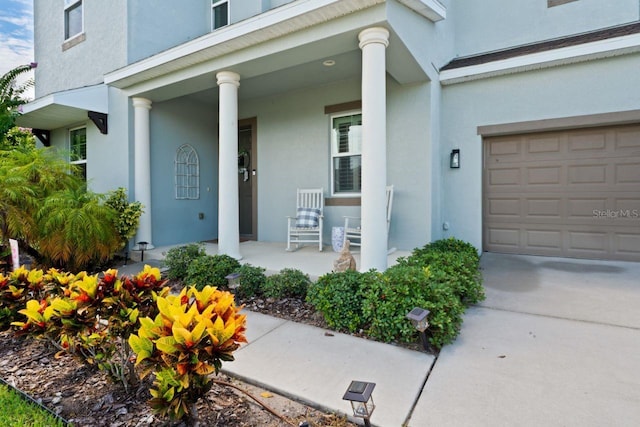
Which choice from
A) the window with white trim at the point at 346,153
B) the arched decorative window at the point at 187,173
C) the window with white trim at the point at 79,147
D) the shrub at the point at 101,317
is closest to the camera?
the shrub at the point at 101,317

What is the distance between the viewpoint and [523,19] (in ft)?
18.9

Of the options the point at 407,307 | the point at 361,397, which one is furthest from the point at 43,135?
the point at 361,397

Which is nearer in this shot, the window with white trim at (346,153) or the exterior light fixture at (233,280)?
the exterior light fixture at (233,280)

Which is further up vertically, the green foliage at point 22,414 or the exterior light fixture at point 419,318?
the exterior light fixture at point 419,318

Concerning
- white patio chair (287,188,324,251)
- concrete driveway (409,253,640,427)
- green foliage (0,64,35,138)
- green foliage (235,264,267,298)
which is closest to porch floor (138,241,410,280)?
white patio chair (287,188,324,251)

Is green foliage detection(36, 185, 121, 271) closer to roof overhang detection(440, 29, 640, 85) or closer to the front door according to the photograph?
the front door

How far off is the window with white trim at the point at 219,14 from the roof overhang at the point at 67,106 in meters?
2.56

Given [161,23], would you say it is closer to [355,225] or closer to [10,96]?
[10,96]

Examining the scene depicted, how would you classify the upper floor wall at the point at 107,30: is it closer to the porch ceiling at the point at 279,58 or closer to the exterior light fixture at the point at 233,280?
the porch ceiling at the point at 279,58

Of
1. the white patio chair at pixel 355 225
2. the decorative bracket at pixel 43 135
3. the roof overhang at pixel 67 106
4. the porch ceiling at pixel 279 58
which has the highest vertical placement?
the porch ceiling at pixel 279 58

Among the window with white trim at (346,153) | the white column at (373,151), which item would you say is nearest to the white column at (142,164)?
the window with white trim at (346,153)

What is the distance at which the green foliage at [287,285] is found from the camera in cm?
354

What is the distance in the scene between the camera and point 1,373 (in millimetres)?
2240

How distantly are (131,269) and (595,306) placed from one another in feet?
19.2
